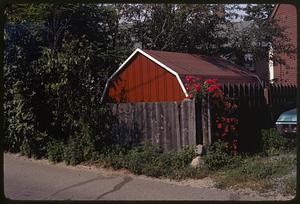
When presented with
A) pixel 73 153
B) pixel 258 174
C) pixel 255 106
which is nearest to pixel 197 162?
pixel 258 174

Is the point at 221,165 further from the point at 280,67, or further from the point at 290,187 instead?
the point at 280,67

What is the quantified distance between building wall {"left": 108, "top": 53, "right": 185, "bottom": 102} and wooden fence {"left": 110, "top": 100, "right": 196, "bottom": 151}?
341 millimetres

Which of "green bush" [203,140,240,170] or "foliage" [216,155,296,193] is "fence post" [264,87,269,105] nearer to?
"green bush" [203,140,240,170]

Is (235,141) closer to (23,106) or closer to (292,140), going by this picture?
(292,140)

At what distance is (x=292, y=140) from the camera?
9273mm

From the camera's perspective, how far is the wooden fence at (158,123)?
9.84 m

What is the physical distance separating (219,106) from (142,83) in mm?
1941

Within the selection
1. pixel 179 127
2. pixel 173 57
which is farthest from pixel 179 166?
pixel 173 57

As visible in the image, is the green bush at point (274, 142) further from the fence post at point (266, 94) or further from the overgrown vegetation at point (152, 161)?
the overgrown vegetation at point (152, 161)

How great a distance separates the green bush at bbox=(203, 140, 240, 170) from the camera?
352 inches

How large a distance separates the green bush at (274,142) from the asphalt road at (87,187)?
2.13 meters

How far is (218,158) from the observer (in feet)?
29.7

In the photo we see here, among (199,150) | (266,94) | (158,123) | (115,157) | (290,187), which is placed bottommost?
(290,187)

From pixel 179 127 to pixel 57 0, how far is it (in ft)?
13.3
